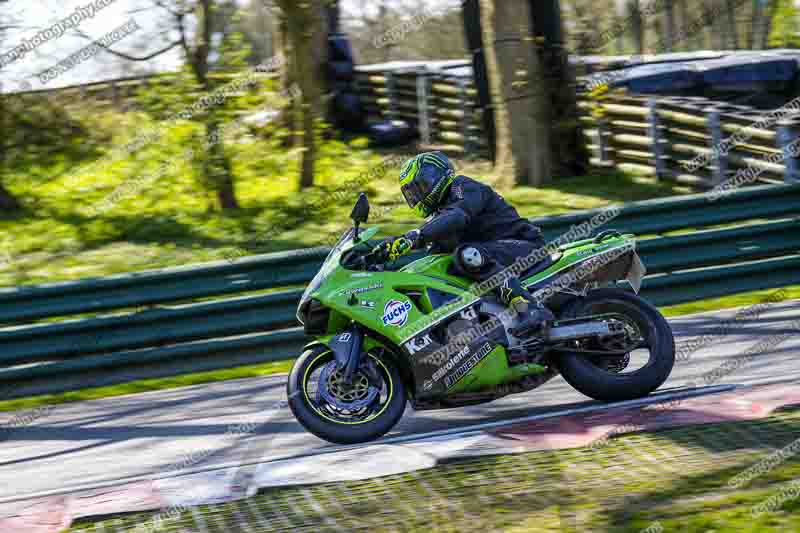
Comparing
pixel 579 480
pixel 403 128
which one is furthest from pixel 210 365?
pixel 403 128

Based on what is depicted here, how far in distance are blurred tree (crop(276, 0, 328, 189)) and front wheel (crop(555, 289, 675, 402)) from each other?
8.36m

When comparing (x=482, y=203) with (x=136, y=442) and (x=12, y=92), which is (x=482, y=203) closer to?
(x=136, y=442)

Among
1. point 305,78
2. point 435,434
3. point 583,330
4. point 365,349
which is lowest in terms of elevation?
point 435,434

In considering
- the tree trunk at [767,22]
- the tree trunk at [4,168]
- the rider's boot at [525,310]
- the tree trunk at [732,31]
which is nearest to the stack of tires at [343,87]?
the tree trunk at [4,168]

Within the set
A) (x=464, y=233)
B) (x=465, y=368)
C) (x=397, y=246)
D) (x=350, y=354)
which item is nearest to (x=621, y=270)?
(x=464, y=233)

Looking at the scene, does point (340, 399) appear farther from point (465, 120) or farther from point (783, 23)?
point (783, 23)

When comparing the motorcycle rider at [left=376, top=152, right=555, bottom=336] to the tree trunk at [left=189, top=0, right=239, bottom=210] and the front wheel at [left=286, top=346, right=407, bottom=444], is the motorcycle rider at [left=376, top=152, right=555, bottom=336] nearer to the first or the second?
the front wheel at [left=286, top=346, right=407, bottom=444]

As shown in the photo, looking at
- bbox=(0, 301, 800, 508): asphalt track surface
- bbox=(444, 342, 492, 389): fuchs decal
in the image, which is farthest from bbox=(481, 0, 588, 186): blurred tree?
bbox=(444, 342, 492, 389): fuchs decal

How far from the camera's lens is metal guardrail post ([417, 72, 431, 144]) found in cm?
2031

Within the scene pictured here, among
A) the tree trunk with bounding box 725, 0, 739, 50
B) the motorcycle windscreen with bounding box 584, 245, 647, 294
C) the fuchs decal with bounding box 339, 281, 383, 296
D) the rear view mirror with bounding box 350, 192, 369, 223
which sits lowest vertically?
the tree trunk with bounding box 725, 0, 739, 50

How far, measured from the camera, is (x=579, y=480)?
5.27 meters

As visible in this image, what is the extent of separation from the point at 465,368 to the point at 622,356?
103cm

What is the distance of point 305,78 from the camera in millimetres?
14734

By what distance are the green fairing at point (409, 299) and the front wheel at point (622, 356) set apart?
25 centimetres
